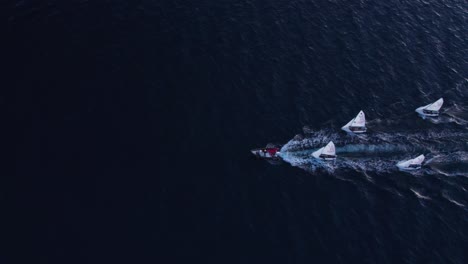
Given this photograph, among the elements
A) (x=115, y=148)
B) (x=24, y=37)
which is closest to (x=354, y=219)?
(x=115, y=148)

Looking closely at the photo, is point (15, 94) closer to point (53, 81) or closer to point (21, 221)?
point (53, 81)

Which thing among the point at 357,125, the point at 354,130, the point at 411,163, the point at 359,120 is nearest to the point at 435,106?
the point at 411,163

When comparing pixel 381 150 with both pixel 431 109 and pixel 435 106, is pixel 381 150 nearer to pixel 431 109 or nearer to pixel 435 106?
pixel 431 109

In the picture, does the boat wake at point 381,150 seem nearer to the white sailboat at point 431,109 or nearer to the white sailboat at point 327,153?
the white sailboat at point 327,153

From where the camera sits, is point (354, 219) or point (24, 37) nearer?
point (354, 219)

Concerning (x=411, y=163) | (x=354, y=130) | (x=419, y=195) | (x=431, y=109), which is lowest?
(x=419, y=195)

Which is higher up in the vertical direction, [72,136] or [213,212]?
[72,136]

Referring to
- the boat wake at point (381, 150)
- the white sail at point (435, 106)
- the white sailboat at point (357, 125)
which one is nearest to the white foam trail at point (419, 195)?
the boat wake at point (381, 150)
